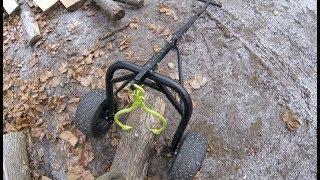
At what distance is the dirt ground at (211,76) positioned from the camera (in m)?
4.47

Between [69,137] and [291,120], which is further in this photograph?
[291,120]

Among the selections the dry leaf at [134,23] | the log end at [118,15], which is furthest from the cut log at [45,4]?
the dry leaf at [134,23]

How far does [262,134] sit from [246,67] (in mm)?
1067

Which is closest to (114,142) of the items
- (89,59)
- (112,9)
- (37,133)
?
(37,133)

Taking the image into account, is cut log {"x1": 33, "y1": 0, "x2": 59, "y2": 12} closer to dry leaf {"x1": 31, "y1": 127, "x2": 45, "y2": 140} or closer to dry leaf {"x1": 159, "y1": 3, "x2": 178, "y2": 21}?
dry leaf {"x1": 159, "y1": 3, "x2": 178, "y2": 21}

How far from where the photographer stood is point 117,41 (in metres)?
5.43

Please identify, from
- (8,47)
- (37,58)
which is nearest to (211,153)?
(37,58)

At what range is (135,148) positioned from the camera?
405cm

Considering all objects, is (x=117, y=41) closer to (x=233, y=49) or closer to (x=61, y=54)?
(x=61, y=54)

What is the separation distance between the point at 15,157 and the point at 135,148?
154 cm

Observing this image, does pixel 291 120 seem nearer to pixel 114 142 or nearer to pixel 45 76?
pixel 114 142

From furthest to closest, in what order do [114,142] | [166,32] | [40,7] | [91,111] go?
[40,7] < [166,32] < [114,142] < [91,111]

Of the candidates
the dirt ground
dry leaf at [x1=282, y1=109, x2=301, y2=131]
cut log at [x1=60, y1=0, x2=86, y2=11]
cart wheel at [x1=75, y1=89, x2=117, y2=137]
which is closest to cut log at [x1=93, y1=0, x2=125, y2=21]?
the dirt ground

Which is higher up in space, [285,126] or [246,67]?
[246,67]
